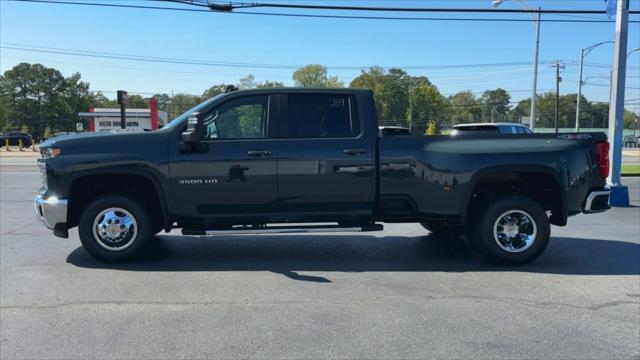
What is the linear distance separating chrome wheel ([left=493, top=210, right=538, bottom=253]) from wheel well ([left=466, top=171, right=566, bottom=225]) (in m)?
0.31

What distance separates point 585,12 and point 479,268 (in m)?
13.1

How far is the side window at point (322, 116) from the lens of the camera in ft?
19.2

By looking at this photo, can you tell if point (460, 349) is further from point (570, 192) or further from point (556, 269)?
point (570, 192)

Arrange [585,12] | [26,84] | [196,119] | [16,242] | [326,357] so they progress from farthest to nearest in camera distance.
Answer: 1. [26,84]
2. [585,12]
3. [16,242]
4. [196,119]
5. [326,357]

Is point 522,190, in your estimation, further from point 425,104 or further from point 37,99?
point 37,99

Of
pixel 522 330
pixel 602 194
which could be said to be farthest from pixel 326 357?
pixel 602 194

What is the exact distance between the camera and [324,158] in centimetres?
573

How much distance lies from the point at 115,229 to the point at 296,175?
2.22 m

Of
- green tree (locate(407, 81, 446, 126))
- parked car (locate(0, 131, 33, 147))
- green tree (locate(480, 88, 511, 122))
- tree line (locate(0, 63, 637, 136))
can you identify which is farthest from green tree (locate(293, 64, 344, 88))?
green tree (locate(480, 88, 511, 122))

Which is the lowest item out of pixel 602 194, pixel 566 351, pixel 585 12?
pixel 566 351

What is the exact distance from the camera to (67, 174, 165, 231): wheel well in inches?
228

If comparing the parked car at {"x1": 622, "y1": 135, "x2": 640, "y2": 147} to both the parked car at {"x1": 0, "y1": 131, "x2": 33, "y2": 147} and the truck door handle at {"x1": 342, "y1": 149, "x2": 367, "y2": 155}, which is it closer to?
the truck door handle at {"x1": 342, "y1": 149, "x2": 367, "y2": 155}

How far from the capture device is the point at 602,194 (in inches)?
237

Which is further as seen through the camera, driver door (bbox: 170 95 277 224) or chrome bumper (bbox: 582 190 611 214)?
chrome bumper (bbox: 582 190 611 214)
